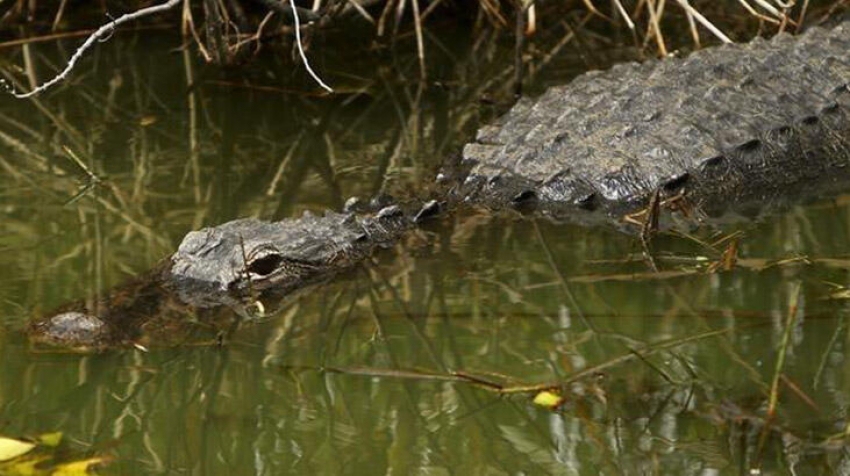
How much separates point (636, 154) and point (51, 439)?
106 inches

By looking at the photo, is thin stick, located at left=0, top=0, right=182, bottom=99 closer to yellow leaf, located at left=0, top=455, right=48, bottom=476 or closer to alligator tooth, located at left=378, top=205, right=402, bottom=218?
alligator tooth, located at left=378, top=205, right=402, bottom=218

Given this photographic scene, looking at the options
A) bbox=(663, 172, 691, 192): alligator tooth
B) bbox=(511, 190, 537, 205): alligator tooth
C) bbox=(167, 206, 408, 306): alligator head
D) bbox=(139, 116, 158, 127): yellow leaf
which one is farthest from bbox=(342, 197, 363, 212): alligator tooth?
bbox=(139, 116, 158, 127): yellow leaf

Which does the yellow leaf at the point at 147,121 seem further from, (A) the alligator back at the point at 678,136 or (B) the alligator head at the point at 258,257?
(B) the alligator head at the point at 258,257

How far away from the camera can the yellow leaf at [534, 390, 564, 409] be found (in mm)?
4102

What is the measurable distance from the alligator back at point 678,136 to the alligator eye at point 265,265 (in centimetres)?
103

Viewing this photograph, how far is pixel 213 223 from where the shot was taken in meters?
5.62

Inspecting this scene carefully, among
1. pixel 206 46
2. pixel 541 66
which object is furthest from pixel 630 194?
pixel 206 46

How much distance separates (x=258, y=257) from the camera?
197 inches

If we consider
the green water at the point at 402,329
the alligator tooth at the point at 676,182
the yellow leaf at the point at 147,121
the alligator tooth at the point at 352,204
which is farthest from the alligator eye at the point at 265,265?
the yellow leaf at the point at 147,121

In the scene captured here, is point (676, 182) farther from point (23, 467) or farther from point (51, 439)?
point (23, 467)

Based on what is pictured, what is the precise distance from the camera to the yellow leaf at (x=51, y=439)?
3.95 m

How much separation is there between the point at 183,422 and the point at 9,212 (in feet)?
6.36

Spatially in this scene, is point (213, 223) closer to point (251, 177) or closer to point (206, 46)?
point (251, 177)

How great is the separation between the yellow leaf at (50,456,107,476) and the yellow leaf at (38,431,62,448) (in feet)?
0.43
